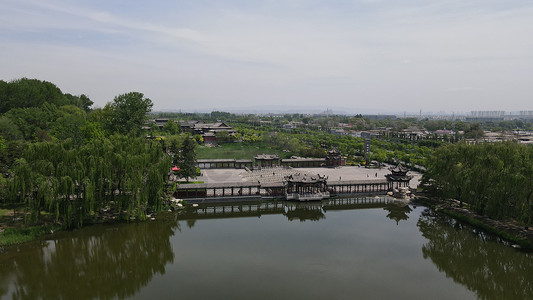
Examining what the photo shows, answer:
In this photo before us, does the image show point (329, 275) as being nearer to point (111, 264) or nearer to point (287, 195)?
point (111, 264)

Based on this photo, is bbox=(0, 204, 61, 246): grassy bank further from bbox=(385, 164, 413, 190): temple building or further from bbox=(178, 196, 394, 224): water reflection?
bbox=(385, 164, 413, 190): temple building

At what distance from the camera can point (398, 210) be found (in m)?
29.0

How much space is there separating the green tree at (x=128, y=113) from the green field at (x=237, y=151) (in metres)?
11.0

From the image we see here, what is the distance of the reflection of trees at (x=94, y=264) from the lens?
15.2 m

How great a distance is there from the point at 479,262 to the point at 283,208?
15.1m

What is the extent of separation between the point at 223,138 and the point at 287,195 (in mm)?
40992

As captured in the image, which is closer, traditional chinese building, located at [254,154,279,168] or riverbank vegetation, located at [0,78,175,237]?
riverbank vegetation, located at [0,78,175,237]

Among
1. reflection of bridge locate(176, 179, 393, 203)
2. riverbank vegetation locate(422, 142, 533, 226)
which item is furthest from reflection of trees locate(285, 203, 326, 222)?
riverbank vegetation locate(422, 142, 533, 226)

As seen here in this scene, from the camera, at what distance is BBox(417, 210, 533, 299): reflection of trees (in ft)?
53.3

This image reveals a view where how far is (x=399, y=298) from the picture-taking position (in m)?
14.7

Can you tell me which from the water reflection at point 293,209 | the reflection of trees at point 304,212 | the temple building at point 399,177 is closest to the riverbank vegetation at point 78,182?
the water reflection at point 293,209

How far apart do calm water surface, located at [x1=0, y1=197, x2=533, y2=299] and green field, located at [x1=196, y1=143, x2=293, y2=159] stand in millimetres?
29851

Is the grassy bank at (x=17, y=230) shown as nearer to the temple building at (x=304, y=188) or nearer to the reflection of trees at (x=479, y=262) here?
the temple building at (x=304, y=188)

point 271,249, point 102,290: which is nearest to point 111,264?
point 102,290
